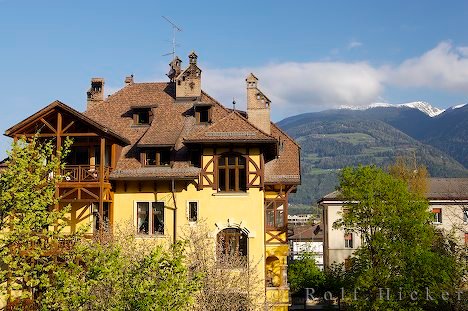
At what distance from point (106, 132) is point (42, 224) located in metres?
12.1

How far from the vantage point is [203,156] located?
29469 mm

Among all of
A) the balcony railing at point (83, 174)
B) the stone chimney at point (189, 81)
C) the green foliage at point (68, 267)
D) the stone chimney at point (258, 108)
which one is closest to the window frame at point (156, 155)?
the balcony railing at point (83, 174)

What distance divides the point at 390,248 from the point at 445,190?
107 feet

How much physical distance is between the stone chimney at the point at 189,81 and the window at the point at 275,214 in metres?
7.68

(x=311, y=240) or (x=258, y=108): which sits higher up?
(x=258, y=108)

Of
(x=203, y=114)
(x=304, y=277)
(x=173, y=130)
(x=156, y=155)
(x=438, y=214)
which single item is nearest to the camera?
(x=156, y=155)

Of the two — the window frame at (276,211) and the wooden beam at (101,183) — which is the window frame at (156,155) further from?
the window frame at (276,211)

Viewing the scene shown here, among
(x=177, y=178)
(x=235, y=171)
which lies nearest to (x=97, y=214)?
(x=177, y=178)

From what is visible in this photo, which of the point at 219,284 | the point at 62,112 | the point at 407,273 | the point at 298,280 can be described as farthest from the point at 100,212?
the point at 298,280

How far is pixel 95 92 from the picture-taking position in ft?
117

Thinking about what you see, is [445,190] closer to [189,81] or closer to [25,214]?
[189,81]

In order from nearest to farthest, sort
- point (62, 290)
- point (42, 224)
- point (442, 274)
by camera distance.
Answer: point (62, 290), point (42, 224), point (442, 274)

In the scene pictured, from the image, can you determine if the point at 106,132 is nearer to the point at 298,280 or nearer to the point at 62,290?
the point at 62,290

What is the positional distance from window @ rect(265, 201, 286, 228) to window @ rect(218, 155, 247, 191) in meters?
3.28
